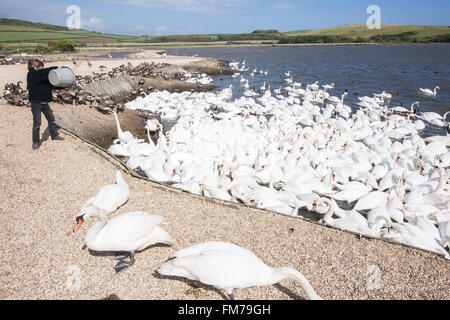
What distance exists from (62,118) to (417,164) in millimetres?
12652

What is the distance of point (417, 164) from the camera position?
997cm

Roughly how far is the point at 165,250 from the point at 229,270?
1615mm

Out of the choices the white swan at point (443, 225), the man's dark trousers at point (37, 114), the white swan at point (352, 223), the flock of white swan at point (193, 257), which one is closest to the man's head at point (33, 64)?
the man's dark trousers at point (37, 114)

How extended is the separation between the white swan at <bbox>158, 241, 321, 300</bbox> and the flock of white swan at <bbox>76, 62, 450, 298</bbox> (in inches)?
0.5

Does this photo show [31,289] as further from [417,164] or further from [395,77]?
[395,77]

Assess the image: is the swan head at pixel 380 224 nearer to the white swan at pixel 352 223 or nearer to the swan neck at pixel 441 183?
the white swan at pixel 352 223

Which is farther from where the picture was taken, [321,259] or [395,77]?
[395,77]

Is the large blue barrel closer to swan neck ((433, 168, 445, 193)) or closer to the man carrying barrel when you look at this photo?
the man carrying barrel

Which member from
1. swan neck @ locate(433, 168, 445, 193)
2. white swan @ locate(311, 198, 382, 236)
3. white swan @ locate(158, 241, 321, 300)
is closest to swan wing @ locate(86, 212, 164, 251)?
white swan @ locate(158, 241, 321, 300)

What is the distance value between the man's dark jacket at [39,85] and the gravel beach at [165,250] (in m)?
1.60

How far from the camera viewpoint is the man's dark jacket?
24.2 feet

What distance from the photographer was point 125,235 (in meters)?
4.43
